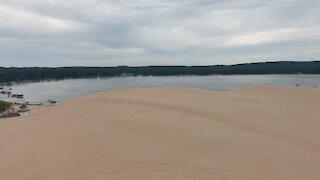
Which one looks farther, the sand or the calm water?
the calm water

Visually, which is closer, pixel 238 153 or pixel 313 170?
pixel 313 170

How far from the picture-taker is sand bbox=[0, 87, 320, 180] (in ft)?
24.2

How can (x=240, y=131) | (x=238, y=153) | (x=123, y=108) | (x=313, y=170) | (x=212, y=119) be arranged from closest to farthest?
1. (x=313, y=170)
2. (x=238, y=153)
3. (x=240, y=131)
4. (x=212, y=119)
5. (x=123, y=108)

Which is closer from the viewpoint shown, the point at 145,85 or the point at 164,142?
the point at 164,142

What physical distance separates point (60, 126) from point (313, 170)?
270 inches

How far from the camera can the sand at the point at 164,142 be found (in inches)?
291

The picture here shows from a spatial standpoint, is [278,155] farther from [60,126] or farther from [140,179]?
[60,126]

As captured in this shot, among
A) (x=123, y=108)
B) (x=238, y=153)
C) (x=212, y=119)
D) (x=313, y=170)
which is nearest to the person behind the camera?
(x=313, y=170)

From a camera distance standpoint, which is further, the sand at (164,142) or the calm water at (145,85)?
the calm water at (145,85)

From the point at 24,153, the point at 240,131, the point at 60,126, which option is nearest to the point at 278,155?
the point at 240,131

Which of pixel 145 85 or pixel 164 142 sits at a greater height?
pixel 164 142

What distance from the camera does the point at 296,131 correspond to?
10.8 meters

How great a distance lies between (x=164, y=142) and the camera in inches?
354

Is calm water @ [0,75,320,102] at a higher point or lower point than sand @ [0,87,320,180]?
lower
